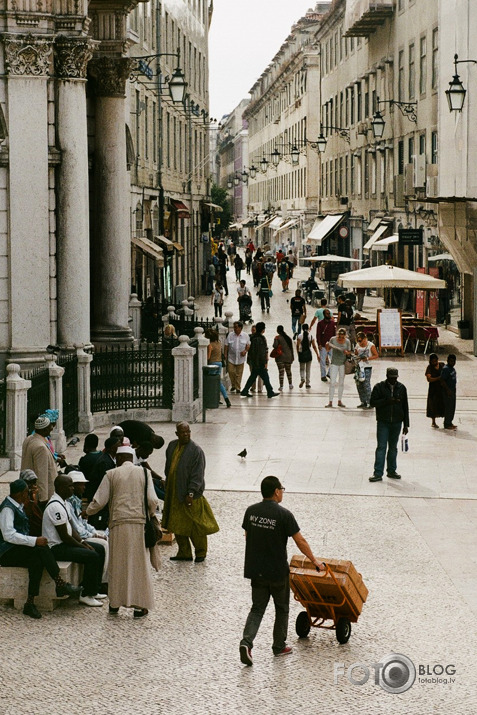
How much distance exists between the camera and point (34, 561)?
37.8ft

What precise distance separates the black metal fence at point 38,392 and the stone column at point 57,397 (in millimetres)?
89

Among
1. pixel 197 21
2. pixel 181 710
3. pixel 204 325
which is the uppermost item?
pixel 197 21

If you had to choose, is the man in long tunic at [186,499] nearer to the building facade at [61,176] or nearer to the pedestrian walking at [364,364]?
the building facade at [61,176]

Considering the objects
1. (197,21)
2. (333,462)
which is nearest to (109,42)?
(333,462)

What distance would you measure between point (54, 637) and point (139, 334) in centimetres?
2076

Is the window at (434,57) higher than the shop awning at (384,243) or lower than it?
higher

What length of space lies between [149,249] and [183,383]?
15739 millimetres

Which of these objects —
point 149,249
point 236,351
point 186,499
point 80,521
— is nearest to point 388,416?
point 186,499

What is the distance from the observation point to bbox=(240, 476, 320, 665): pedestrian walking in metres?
10.1

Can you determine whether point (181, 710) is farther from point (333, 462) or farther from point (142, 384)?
point (142, 384)

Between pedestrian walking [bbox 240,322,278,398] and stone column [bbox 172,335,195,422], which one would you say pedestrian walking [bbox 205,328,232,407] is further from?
stone column [bbox 172,335,195,422]

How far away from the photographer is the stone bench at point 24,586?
11.7 metres

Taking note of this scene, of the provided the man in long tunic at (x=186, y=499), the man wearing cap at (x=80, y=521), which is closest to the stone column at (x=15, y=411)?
the man in long tunic at (x=186, y=499)

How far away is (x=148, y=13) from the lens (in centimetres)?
4231
